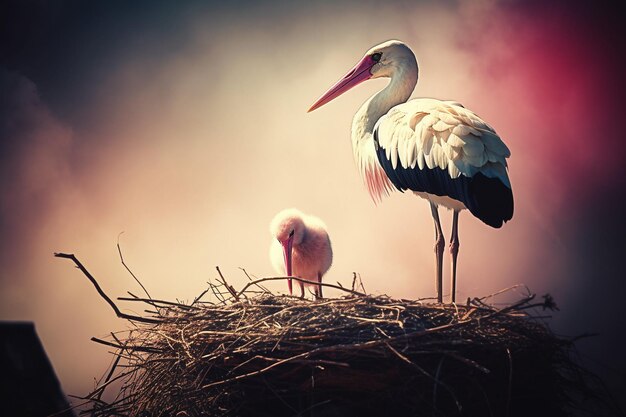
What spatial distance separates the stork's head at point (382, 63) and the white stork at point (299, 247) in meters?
0.63

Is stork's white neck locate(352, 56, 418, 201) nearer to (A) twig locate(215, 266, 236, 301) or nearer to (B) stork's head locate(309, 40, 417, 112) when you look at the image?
(B) stork's head locate(309, 40, 417, 112)

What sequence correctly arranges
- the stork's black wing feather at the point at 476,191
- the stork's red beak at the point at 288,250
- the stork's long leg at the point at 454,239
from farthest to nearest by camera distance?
the stork's red beak at the point at 288,250
the stork's long leg at the point at 454,239
the stork's black wing feather at the point at 476,191

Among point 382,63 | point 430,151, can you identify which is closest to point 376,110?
point 382,63

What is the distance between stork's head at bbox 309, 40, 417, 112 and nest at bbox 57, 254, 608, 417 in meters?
1.28

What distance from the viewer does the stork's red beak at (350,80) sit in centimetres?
338

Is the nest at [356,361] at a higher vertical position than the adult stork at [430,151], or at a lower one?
lower

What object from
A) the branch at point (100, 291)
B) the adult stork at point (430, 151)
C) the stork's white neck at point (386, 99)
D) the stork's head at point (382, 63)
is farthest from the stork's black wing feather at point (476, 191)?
the branch at point (100, 291)

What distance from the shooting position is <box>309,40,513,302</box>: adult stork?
101 inches

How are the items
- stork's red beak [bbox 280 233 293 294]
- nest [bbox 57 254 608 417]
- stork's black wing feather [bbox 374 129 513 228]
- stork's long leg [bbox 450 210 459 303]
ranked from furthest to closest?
stork's red beak [bbox 280 233 293 294] < stork's long leg [bbox 450 210 459 303] < stork's black wing feather [bbox 374 129 513 228] < nest [bbox 57 254 608 417]

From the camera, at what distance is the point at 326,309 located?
90.0 inches

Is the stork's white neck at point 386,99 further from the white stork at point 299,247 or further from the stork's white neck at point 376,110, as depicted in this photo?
the white stork at point 299,247

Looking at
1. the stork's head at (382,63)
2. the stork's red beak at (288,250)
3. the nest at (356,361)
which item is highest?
the stork's head at (382,63)

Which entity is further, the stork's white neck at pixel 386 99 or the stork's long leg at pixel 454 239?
the stork's white neck at pixel 386 99

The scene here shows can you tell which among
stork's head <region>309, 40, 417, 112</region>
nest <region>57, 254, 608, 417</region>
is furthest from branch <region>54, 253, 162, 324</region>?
stork's head <region>309, 40, 417, 112</region>
